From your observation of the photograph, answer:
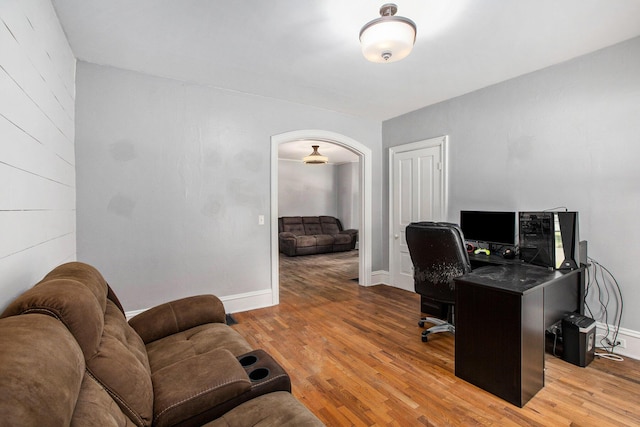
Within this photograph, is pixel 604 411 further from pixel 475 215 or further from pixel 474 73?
pixel 474 73

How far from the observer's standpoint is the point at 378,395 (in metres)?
2.08

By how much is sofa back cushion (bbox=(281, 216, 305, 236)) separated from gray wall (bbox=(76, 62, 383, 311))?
15.8 feet

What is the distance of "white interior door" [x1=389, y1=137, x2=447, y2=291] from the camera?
409cm

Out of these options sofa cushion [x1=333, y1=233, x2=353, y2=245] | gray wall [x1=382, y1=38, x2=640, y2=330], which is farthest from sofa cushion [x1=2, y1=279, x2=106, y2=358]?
sofa cushion [x1=333, y1=233, x2=353, y2=245]

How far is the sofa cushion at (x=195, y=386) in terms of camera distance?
116 centimetres

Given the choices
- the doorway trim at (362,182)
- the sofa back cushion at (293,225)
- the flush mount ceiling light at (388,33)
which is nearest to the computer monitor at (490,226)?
the doorway trim at (362,182)

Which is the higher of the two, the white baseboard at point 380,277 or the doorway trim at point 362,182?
the doorway trim at point 362,182

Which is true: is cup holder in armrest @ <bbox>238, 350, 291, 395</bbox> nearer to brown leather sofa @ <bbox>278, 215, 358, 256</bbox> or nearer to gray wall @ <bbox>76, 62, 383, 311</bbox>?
gray wall @ <bbox>76, 62, 383, 311</bbox>

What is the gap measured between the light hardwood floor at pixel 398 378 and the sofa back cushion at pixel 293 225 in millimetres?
5005

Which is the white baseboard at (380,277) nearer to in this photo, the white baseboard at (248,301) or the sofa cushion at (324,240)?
the white baseboard at (248,301)

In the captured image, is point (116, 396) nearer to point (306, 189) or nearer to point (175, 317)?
point (175, 317)

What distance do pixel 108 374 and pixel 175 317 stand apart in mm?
1072

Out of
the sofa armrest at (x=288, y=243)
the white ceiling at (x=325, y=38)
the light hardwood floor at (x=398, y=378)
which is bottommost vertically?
the light hardwood floor at (x=398, y=378)

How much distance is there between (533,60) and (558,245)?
1769 mm
